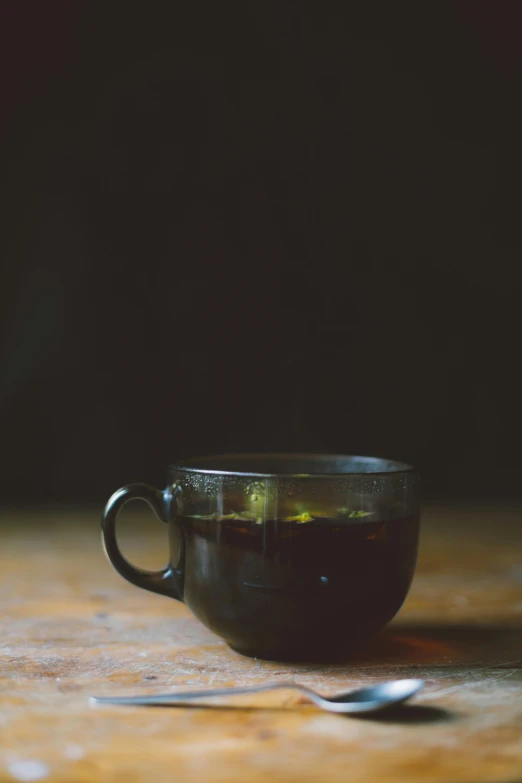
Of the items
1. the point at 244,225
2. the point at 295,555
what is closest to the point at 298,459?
the point at 295,555

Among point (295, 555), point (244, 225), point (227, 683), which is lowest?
point (227, 683)

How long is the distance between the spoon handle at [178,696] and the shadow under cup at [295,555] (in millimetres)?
67

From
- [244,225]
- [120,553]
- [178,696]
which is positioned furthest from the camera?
[244,225]

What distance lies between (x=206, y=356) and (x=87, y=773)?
5.00ft

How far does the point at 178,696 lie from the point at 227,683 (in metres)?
0.07

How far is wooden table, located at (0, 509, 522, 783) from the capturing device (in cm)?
50

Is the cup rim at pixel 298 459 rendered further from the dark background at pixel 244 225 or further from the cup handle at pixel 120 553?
the dark background at pixel 244 225

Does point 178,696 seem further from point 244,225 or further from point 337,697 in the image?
point 244,225

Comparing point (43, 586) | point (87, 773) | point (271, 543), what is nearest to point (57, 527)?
point (43, 586)

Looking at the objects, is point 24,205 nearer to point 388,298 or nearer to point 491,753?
point 388,298

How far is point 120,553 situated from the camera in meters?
0.74

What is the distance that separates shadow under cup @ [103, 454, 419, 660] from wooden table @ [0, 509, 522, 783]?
38 millimetres

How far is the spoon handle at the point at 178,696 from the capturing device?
1.92 feet

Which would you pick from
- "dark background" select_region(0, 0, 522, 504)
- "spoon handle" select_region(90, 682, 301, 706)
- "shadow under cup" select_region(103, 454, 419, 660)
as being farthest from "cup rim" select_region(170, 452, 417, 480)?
"dark background" select_region(0, 0, 522, 504)
